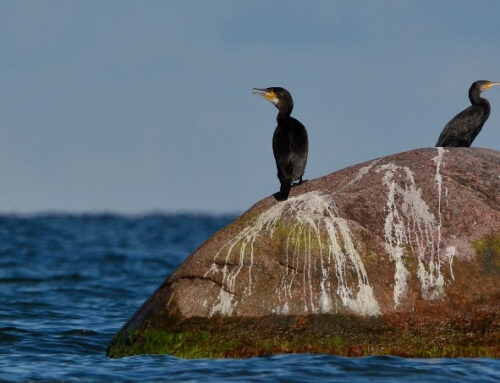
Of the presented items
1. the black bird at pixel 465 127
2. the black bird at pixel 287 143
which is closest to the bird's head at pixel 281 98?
the black bird at pixel 287 143

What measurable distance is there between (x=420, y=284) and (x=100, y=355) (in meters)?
3.60

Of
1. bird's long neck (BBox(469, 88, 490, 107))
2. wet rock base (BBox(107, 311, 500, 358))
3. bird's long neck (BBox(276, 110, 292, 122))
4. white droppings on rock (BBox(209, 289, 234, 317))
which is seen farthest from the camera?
bird's long neck (BBox(469, 88, 490, 107))

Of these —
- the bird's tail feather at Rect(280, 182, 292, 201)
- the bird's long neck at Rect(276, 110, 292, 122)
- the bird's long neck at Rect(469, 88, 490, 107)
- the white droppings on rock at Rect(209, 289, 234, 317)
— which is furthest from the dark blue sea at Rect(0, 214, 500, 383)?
the bird's long neck at Rect(469, 88, 490, 107)

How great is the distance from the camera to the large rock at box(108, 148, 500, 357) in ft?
23.9

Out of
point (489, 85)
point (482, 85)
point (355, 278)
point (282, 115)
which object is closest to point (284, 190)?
point (355, 278)

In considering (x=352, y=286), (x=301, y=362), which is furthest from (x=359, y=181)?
(x=301, y=362)

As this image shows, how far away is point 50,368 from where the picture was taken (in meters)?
7.98

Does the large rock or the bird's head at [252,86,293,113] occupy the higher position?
the bird's head at [252,86,293,113]

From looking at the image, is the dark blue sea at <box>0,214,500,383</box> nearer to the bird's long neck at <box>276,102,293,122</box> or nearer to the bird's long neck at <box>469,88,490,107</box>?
the bird's long neck at <box>276,102,293,122</box>

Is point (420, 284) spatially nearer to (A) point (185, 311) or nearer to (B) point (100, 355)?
(A) point (185, 311)

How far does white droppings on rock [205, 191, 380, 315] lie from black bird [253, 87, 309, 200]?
579mm

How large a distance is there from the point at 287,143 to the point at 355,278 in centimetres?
221

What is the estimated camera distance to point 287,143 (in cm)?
909

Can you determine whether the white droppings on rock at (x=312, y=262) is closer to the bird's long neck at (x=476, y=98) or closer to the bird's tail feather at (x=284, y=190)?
the bird's tail feather at (x=284, y=190)
